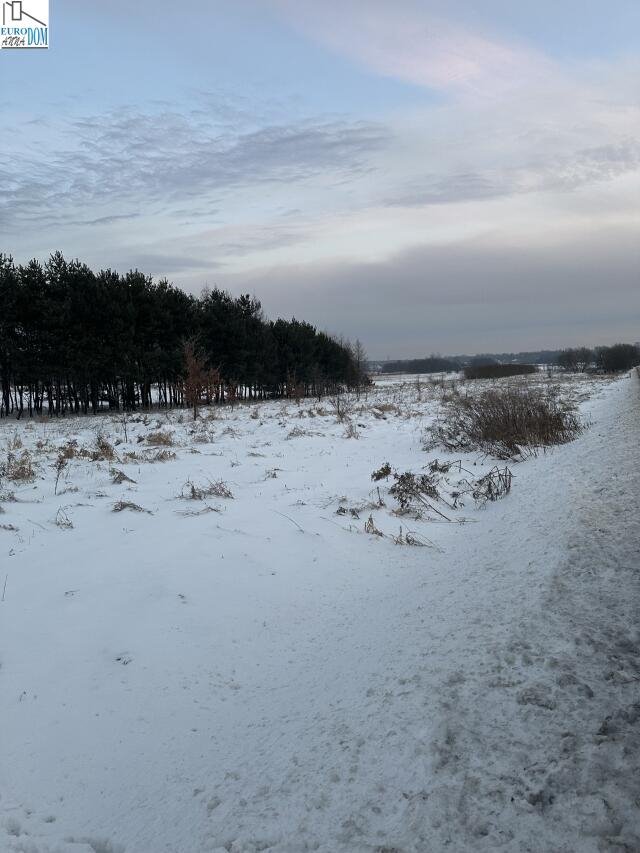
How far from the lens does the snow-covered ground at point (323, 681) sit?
1.78 metres

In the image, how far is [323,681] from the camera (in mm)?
2719

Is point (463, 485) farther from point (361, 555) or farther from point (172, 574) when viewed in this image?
point (172, 574)

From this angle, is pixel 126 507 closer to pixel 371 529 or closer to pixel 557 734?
pixel 371 529

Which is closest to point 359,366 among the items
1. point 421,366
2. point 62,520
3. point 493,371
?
point 493,371

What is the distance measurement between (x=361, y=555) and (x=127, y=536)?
2.47 m

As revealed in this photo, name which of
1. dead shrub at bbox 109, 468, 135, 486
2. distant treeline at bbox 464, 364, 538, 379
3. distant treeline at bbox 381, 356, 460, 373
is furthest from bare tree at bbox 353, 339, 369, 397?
distant treeline at bbox 381, 356, 460, 373

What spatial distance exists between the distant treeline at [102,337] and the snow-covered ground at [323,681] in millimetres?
18846

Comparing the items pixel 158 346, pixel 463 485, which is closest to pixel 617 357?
pixel 158 346

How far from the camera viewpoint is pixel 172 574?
162 inches

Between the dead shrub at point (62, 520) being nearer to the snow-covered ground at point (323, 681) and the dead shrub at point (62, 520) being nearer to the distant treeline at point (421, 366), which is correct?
the snow-covered ground at point (323, 681)

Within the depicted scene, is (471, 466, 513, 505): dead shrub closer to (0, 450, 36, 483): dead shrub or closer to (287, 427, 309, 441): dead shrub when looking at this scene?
(0, 450, 36, 483): dead shrub

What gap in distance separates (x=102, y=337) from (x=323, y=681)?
29498mm

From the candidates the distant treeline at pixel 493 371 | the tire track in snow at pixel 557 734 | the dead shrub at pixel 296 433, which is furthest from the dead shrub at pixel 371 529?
the distant treeline at pixel 493 371

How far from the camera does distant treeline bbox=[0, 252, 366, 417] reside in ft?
86.3
